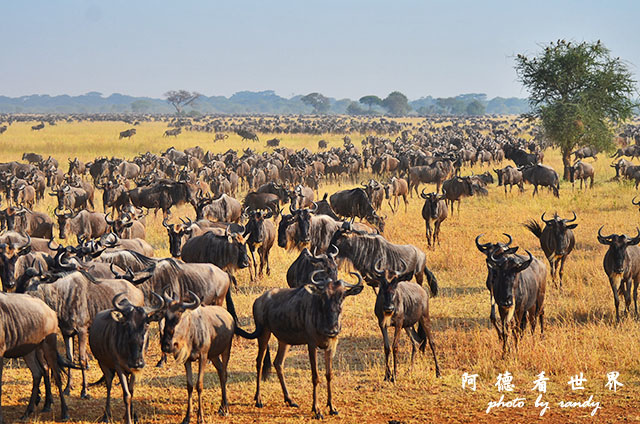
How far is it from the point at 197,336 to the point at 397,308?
2691 millimetres

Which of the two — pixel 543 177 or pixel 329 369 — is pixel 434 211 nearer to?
pixel 329 369

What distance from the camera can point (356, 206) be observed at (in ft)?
63.0

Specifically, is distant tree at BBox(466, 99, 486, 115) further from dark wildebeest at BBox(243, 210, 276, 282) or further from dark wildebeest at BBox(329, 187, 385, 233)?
dark wildebeest at BBox(243, 210, 276, 282)

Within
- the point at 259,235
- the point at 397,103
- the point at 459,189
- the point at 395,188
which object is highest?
the point at 397,103

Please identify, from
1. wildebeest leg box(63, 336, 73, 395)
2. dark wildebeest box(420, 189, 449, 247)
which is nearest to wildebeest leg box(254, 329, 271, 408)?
wildebeest leg box(63, 336, 73, 395)

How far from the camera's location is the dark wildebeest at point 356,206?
1878cm

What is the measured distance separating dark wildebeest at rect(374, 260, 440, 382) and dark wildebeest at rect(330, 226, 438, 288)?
221cm

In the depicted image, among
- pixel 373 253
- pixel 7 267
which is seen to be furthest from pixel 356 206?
pixel 7 267

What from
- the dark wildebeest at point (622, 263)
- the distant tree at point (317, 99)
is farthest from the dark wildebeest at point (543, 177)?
the distant tree at point (317, 99)

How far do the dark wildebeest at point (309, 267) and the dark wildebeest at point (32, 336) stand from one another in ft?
11.7

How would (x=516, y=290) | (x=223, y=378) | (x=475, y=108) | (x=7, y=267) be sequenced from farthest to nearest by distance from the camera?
(x=475, y=108)
(x=516, y=290)
(x=7, y=267)
(x=223, y=378)

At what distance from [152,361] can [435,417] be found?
4388 millimetres

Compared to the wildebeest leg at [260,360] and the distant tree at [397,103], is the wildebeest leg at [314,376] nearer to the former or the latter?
the wildebeest leg at [260,360]

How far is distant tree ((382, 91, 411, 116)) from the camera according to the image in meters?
175
